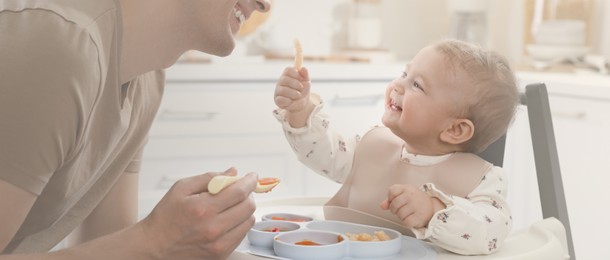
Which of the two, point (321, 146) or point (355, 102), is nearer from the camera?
point (321, 146)

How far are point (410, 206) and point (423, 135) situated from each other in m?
0.21

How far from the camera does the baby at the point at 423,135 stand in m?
1.20

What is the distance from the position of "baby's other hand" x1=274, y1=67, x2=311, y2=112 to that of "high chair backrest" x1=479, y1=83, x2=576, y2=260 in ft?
1.19

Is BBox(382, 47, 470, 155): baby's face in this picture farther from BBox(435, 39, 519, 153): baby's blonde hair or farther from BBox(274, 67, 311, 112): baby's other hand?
BBox(274, 67, 311, 112): baby's other hand

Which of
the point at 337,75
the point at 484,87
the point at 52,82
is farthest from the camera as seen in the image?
the point at 337,75

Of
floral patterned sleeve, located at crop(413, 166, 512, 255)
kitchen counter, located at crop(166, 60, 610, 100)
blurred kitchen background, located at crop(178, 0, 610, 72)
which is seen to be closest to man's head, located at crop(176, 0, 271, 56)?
floral patterned sleeve, located at crop(413, 166, 512, 255)

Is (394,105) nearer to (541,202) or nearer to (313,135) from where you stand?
(313,135)

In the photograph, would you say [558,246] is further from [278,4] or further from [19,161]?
[278,4]

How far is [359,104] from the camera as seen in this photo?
110 inches

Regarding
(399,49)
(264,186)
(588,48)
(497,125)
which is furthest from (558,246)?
(399,49)

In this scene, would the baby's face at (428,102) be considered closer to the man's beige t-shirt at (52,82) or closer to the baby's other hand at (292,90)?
the baby's other hand at (292,90)

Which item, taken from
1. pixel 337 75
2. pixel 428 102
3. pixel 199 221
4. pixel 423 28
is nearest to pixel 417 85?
pixel 428 102

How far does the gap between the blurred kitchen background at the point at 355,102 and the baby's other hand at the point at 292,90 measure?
124 cm

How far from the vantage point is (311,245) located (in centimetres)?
106
